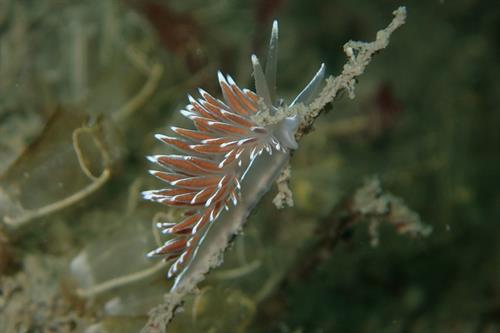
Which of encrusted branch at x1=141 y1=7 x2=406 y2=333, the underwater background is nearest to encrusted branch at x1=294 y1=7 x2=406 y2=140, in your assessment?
encrusted branch at x1=141 y1=7 x2=406 y2=333

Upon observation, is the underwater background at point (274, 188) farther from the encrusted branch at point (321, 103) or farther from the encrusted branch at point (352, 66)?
the encrusted branch at point (352, 66)

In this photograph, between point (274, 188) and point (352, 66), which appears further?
point (274, 188)

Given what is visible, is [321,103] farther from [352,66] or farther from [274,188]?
[274,188]

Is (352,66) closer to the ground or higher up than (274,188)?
closer to the ground

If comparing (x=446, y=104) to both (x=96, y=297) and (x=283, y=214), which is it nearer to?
(x=283, y=214)

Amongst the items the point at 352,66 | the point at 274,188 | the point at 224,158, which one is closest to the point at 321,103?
the point at 352,66
